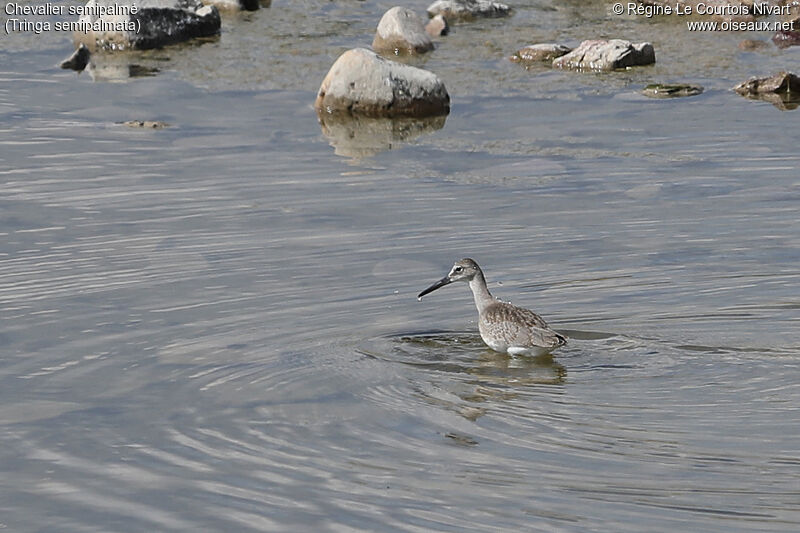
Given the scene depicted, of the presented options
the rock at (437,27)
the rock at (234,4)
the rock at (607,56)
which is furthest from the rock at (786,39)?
the rock at (234,4)

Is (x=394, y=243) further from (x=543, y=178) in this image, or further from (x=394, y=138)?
(x=394, y=138)

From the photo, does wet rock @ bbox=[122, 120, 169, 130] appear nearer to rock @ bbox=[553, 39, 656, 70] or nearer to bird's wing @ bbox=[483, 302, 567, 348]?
rock @ bbox=[553, 39, 656, 70]

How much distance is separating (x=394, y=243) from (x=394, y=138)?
177 inches

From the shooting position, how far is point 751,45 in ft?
72.4

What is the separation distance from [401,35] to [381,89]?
3861 millimetres

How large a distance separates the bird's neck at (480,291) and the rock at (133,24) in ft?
41.2

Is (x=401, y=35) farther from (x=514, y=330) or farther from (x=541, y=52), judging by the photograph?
(x=514, y=330)

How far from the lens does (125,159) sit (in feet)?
54.3

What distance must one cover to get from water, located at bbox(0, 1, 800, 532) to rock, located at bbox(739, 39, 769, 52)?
1311mm

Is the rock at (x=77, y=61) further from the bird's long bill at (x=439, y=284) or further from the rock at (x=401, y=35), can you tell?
the bird's long bill at (x=439, y=284)

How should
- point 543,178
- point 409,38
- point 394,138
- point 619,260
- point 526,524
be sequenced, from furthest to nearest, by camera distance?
1. point 409,38
2. point 394,138
3. point 543,178
4. point 619,260
5. point 526,524

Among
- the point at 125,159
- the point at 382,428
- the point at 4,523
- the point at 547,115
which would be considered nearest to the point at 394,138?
the point at 547,115

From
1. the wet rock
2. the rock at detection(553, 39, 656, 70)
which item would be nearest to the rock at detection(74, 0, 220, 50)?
the wet rock

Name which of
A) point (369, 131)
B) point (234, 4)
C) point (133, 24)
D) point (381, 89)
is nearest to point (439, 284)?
point (369, 131)
